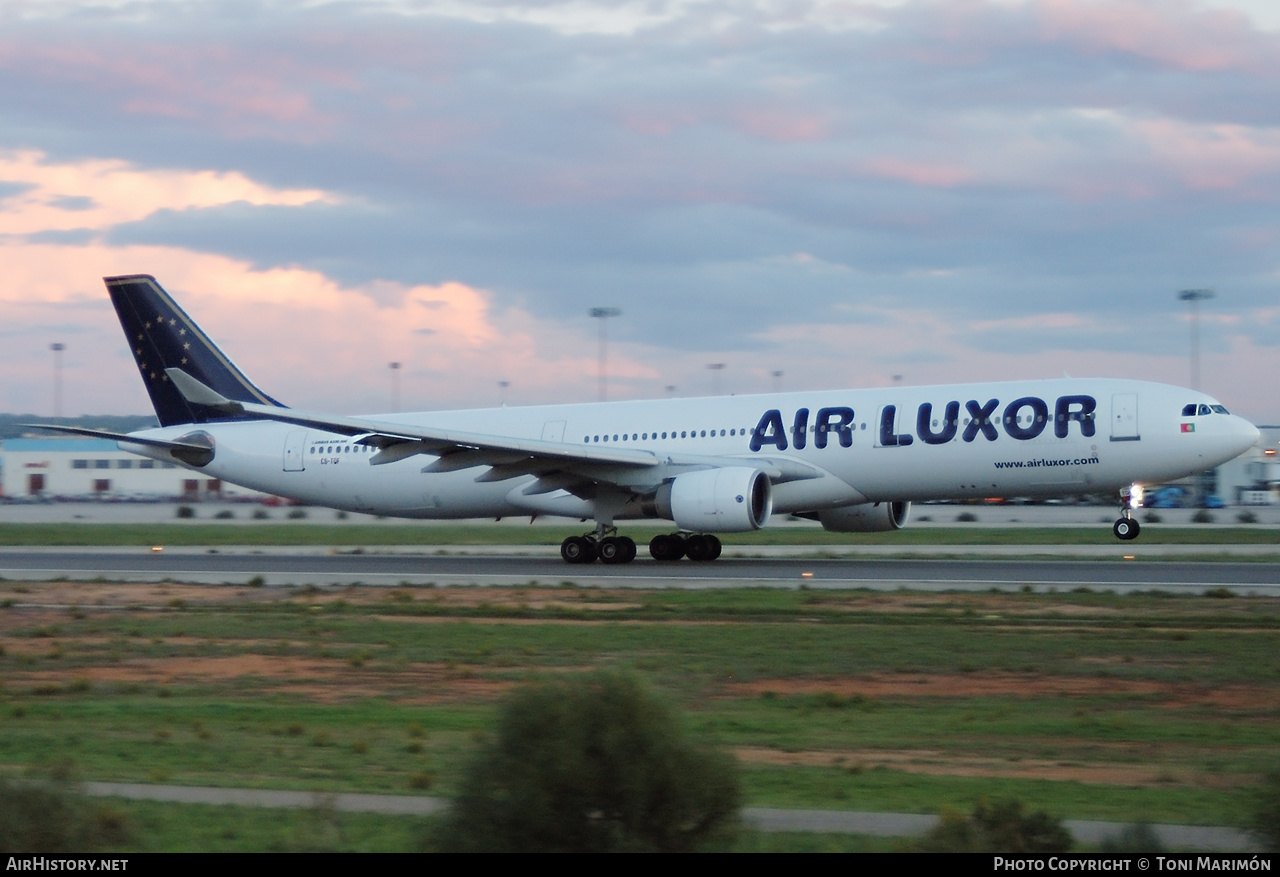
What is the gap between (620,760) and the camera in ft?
22.5

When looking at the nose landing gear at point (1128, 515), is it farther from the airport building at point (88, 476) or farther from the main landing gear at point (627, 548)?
the airport building at point (88, 476)

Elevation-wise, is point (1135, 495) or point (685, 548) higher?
point (1135, 495)

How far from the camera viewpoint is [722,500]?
98.0 feet

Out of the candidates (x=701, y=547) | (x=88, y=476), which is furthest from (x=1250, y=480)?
(x=88, y=476)

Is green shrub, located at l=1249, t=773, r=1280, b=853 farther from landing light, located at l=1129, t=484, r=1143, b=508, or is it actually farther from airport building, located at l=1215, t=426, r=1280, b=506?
airport building, located at l=1215, t=426, r=1280, b=506

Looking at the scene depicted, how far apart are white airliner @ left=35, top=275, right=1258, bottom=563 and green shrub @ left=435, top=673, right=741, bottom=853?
74.6 ft

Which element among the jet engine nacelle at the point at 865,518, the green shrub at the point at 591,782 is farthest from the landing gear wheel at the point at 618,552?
the green shrub at the point at 591,782

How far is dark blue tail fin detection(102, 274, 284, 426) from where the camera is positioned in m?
37.8

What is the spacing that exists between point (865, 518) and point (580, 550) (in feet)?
24.1

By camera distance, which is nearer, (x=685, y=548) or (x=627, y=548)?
(x=627, y=548)

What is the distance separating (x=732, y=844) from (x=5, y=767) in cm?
655

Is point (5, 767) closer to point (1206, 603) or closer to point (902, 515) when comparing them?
point (1206, 603)

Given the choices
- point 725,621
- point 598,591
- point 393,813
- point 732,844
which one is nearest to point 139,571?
point 598,591

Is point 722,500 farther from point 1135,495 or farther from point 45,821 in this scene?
point 45,821
